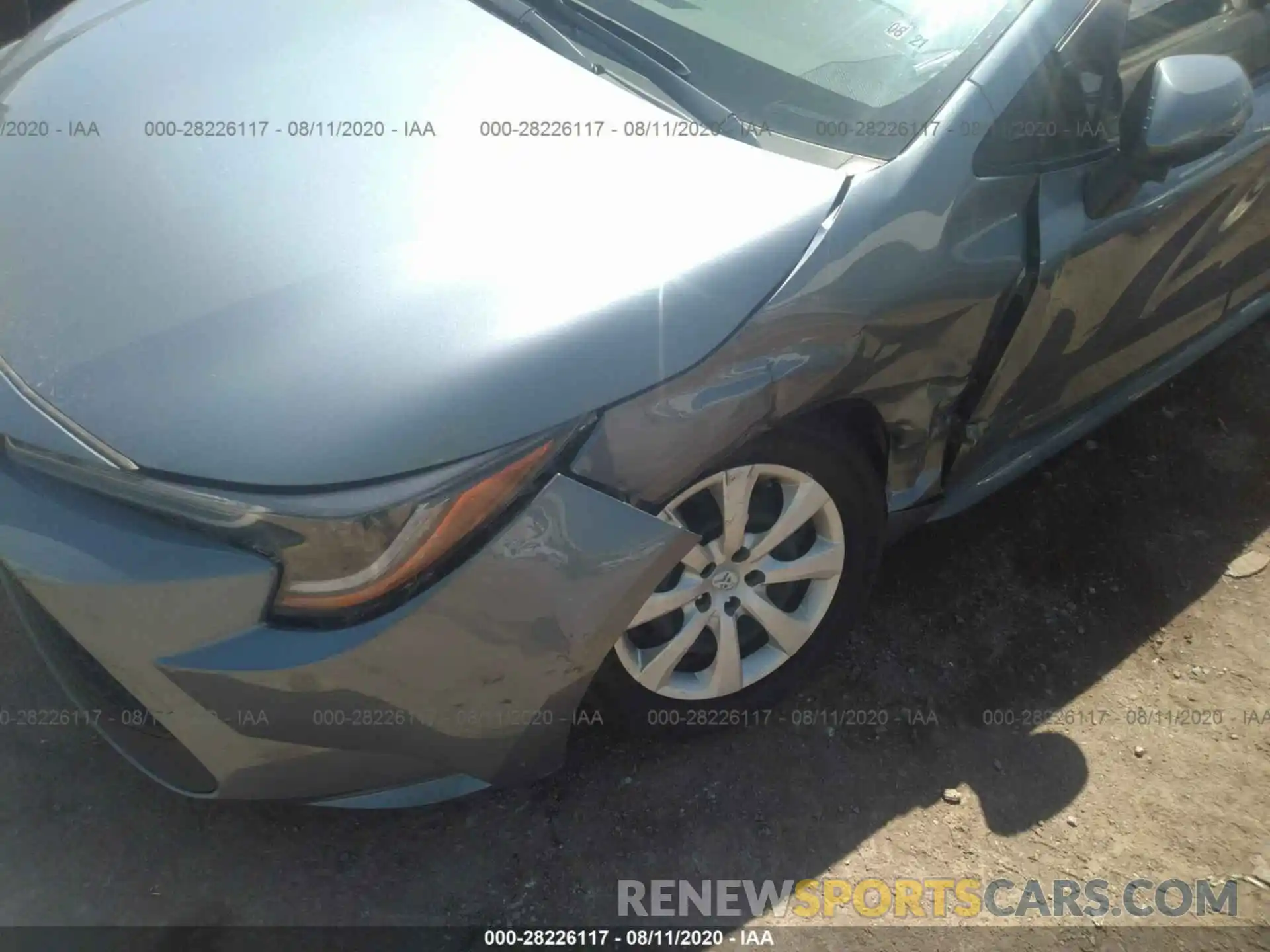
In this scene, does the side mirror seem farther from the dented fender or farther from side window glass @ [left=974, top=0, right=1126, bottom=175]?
the dented fender

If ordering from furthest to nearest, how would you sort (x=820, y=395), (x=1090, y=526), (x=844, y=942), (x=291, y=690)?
(x=1090, y=526)
(x=844, y=942)
(x=820, y=395)
(x=291, y=690)

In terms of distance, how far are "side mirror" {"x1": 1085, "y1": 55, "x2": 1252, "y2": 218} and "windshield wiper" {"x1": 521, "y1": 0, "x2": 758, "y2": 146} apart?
2.43 ft

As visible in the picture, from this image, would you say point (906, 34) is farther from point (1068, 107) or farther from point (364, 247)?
point (364, 247)

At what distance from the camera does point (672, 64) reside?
2.08m

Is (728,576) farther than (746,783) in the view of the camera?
No

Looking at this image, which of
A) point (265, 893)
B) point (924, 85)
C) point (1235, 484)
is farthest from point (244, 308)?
point (1235, 484)

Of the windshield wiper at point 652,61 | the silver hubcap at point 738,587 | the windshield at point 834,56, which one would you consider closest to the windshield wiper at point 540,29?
the windshield wiper at point 652,61

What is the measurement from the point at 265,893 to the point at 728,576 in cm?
109

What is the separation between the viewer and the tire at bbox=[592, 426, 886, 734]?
194 centimetres

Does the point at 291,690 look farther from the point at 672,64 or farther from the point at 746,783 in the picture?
the point at 672,64

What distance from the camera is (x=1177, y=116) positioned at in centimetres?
196

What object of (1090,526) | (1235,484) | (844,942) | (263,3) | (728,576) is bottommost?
(844,942)

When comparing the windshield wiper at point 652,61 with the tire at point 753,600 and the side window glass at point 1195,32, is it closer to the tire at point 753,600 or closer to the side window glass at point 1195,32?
the tire at point 753,600

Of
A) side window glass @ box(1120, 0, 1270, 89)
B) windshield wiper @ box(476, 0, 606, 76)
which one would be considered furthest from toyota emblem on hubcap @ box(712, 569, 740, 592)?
side window glass @ box(1120, 0, 1270, 89)
